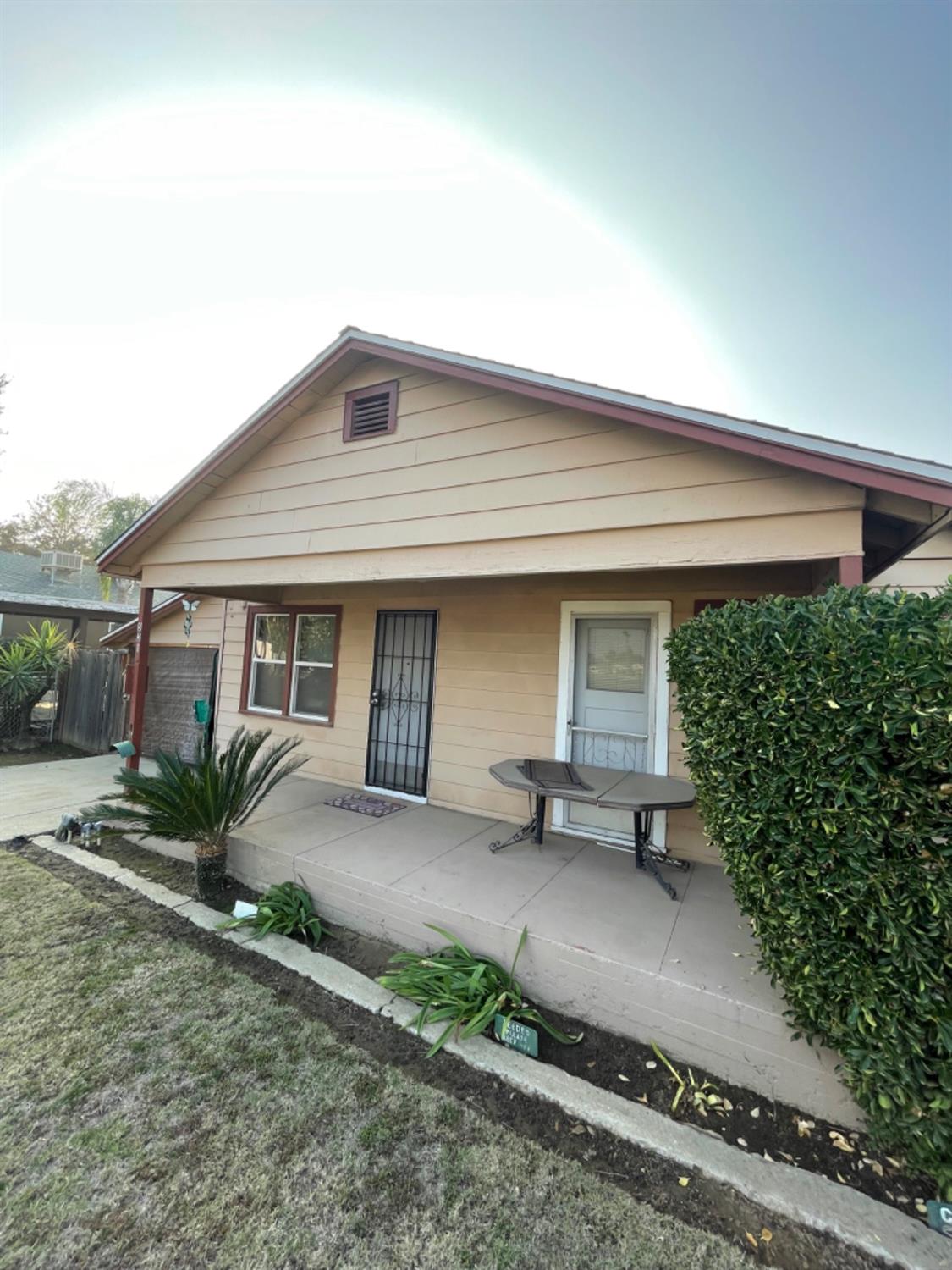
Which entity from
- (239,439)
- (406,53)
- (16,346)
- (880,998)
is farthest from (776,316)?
(16,346)

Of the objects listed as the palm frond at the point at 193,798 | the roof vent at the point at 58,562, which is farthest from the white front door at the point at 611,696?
the roof vent at the point at 58,562

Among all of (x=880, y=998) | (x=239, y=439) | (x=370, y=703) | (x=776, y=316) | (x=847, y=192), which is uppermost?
(x=847, y=192)

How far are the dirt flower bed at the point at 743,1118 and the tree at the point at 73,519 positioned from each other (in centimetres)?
3473

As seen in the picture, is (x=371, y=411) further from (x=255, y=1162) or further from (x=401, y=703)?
(x=255, y=1162)

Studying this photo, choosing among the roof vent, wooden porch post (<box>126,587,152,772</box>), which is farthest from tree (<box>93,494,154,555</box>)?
wooden porch post (<box>126,587,152,772</box>)

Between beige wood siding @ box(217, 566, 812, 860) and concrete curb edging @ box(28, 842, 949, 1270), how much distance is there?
2250mm

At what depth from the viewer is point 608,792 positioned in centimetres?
349

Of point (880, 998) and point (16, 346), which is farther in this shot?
point (16, 346)

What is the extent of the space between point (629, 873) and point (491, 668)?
2241mm

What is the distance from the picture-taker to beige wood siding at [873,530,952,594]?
11.5 ft

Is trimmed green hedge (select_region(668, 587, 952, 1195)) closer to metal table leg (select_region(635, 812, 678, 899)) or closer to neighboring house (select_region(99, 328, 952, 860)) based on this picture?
neighboring house (select_region(99, 328, 952, 860))

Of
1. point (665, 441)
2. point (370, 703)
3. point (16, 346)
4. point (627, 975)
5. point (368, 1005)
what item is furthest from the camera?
point (16, 346)

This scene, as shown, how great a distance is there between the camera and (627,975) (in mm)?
2496

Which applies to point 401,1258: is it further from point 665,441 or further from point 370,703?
point 370,703
